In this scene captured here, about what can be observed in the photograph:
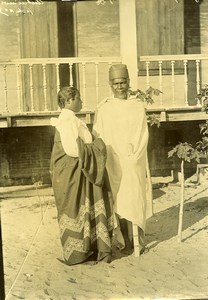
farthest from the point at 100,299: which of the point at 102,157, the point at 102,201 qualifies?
the point at 102,157

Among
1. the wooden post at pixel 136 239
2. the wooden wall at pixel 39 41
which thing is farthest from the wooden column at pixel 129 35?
the wooden post at pixel 136 239

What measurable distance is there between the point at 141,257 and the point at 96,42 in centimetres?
603

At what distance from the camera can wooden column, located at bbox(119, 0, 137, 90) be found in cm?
754

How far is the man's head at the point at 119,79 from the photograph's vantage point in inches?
187

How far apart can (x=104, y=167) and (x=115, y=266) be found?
1098 mm

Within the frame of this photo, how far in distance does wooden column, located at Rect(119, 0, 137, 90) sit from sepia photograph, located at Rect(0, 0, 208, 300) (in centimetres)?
2

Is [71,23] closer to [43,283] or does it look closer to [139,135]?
[139,135]

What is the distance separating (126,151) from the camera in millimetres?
4887

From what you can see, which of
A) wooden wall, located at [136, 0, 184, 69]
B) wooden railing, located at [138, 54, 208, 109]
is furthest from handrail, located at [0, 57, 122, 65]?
wooden wall, located at [136, 0, 184, 69]

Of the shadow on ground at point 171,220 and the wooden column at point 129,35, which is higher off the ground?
the wooden column at point 129,35

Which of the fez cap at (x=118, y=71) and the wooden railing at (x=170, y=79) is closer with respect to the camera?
the fez cap at (x=118, y=71)

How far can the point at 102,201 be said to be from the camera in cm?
473

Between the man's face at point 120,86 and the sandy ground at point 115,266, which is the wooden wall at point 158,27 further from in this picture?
the man's face at point 120,86

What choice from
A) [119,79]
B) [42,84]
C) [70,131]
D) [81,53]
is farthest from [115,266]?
[81,53]
